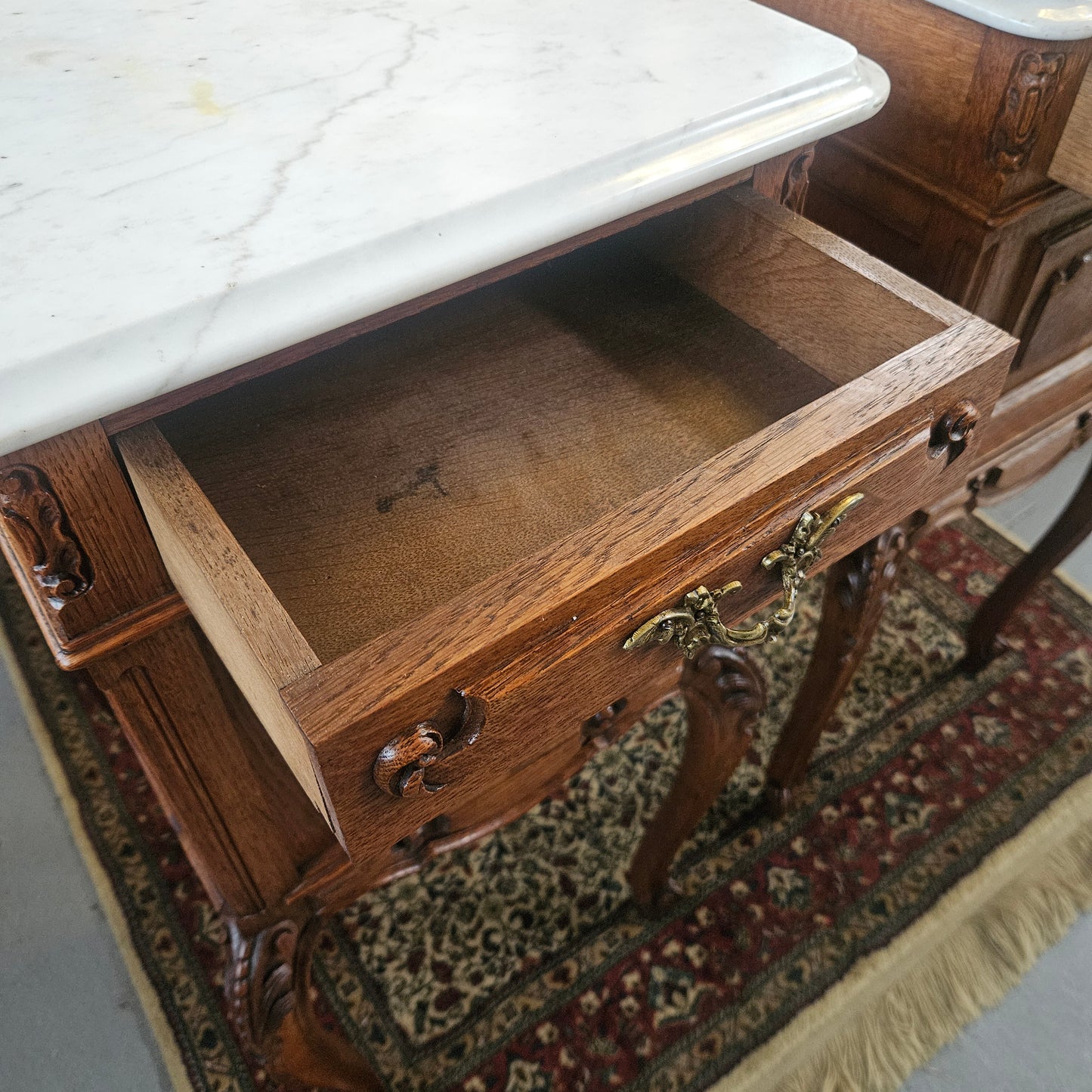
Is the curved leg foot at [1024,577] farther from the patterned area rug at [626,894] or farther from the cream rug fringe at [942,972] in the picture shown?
the cream rug fringe at [942,972]

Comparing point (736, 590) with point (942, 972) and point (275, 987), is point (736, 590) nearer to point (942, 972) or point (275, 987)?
point (275, 987)

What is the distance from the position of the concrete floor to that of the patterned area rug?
30 millimetres

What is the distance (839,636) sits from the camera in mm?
724

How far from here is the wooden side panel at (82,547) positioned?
384 mm

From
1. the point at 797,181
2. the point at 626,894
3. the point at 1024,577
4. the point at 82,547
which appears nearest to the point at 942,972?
the point at 626,894

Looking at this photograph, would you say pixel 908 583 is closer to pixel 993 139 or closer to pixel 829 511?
pixel 993 139

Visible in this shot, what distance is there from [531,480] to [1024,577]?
64 cm

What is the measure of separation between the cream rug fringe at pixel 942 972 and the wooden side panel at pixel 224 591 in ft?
1.94

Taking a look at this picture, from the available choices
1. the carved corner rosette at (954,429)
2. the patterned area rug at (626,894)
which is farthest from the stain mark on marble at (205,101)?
the patterned area rug at (626,894)

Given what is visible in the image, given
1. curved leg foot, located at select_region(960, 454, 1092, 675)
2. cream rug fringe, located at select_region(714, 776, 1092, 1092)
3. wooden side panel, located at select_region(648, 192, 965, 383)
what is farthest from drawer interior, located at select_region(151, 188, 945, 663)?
cream rug fringe, located at select_region(714, 776, 1092, 1092)

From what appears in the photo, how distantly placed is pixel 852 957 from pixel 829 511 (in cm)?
56

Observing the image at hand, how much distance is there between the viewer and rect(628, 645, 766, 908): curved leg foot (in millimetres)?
622

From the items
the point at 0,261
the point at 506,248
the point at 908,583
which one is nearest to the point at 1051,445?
the point at 908,583

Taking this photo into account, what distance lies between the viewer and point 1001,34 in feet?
1.82
